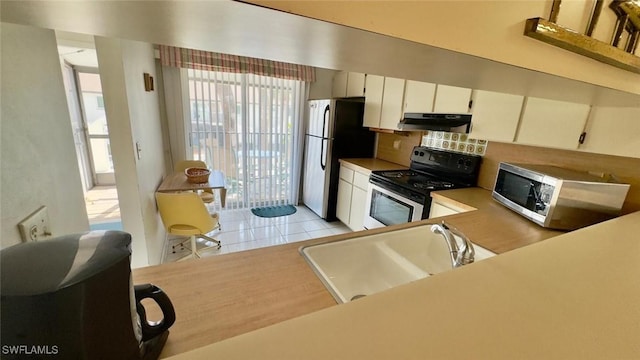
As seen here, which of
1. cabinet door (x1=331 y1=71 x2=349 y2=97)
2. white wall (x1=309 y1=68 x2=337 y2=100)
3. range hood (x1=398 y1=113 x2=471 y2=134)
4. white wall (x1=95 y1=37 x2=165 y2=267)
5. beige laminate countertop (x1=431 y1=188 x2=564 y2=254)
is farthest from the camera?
white wall (x1=309 y1=68 x2=337 y2=100)

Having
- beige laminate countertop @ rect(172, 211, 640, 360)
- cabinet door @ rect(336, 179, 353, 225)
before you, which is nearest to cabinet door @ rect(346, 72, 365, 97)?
cabinet door @ rect(336, 179, 353, 225)

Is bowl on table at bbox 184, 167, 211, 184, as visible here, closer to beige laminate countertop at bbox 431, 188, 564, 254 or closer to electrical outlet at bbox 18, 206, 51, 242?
electrical outlet at bbox 18, 206, 51, 242

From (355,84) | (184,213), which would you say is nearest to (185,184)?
(184,213)

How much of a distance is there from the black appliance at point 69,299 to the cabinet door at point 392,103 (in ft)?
9.17

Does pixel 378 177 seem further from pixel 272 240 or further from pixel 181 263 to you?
pixel 181 263

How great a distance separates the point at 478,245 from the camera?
1238 millimetres

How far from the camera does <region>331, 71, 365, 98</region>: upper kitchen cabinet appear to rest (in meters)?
3.34

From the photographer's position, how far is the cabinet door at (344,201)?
330 cm

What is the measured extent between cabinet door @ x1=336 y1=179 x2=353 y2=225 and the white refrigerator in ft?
0.32

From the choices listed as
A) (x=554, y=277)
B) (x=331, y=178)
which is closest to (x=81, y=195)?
(x=554, y=277)

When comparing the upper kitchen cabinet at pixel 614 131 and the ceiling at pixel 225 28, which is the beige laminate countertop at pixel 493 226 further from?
the ceiling at pixel 225 28

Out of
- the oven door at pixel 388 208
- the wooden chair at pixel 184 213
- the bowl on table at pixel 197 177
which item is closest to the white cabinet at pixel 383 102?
the oven door at pixel 388 208

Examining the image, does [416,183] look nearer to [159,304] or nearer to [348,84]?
[348,84]

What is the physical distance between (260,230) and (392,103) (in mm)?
2340
